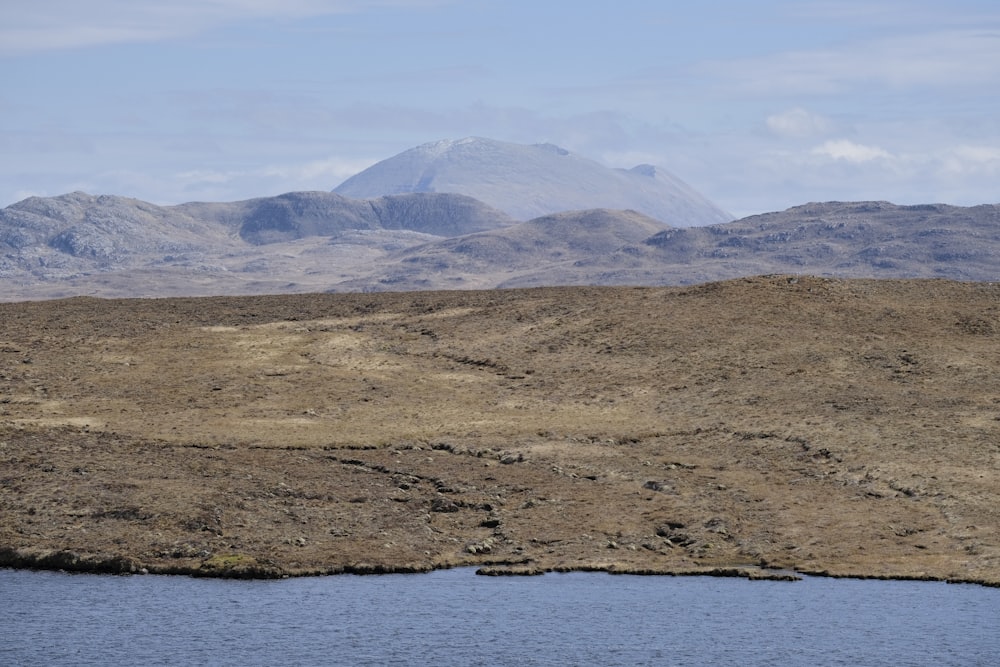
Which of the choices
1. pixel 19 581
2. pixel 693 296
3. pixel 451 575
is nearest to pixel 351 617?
pixel 451 575

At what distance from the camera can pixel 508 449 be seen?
73.4 metres

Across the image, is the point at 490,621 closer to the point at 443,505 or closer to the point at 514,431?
the point at 443,505

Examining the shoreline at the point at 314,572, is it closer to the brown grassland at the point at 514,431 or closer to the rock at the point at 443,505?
the brown grassland at the point at 514,431

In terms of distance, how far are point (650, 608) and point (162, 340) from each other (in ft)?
190

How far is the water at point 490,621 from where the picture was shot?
43219mm

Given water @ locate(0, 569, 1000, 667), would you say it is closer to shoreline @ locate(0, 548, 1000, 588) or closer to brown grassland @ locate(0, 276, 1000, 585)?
shoreline @ locate(0, 548, 1000, 588)

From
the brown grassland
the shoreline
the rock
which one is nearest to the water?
the shoreline

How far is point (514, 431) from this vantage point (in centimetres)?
7719

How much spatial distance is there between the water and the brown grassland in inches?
95.9

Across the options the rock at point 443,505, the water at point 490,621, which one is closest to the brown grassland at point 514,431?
the rock at point 443,505

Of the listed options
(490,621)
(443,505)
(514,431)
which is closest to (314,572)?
(490,621)

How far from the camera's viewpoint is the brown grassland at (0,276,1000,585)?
2256 inches

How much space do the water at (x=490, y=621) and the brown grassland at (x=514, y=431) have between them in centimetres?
244

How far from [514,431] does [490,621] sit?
100ft
